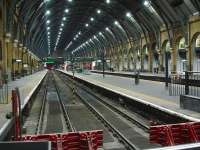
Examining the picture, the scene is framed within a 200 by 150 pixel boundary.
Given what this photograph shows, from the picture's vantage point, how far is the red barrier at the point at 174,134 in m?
10.8

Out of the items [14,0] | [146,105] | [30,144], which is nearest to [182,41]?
[14,0]

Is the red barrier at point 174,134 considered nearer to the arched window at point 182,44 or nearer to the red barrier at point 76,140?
the red barrier at point 76,140

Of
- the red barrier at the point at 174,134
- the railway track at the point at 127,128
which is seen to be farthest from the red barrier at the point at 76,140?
the red barrier at the point at 174,134

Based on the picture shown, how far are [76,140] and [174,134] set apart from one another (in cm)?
291

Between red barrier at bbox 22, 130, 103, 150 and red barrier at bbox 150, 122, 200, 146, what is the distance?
1611 millimetres

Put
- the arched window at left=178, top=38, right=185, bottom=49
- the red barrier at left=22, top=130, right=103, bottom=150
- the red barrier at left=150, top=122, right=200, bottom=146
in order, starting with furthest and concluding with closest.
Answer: the arched window at left=178, top=38, right=185, bottom=49 → the red barrier at left=150, top=122, right=200, bottom=146 → the red barrier at left=22, top=130, right=103, bottom=150

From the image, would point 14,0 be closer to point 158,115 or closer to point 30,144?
point 158,115

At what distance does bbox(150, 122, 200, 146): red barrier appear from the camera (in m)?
10.8

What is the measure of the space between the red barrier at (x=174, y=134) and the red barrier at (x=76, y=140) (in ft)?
5.29

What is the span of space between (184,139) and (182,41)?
123 feet

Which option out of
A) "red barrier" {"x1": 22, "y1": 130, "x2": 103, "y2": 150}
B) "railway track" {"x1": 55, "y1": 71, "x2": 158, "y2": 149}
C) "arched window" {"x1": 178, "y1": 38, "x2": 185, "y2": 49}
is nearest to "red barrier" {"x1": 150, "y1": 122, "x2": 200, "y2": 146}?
"railway track" {"x1": 55, "y1": 71, "x2": 158, "y2": 149}

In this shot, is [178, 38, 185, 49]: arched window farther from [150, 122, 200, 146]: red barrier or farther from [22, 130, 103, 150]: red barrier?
[22, 130, 103, 150]: red barrier

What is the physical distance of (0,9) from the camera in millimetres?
35031

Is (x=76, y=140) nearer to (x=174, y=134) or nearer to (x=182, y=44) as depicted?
(x=174, y=134)
